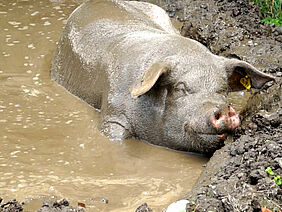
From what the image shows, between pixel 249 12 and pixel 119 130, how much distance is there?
10.9 ft

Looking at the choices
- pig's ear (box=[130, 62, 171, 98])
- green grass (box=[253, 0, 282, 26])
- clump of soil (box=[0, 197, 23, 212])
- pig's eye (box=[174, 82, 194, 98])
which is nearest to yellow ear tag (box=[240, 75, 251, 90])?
pig's eye (box=[174, 82, 194, 98])

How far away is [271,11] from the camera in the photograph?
9.50 meters

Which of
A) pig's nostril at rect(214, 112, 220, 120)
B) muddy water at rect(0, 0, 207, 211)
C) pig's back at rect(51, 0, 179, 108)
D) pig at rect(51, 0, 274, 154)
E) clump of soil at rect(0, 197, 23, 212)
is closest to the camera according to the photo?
clump of soil at rect(0, 197, 23, 212)

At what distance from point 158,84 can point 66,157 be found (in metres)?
1.11

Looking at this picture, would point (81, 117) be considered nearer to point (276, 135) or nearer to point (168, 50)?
point (168, 50)

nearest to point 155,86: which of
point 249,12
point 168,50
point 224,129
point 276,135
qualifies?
point 168,50

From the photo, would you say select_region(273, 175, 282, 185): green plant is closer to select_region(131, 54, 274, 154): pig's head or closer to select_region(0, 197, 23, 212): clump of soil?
Result: select_region(131, 54, 274, 154): pig's head

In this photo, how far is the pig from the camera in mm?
6656

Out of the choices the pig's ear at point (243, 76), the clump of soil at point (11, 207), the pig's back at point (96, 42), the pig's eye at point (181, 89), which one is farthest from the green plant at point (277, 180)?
the pig's back at point (96, 42)

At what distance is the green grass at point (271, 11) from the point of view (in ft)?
30.8

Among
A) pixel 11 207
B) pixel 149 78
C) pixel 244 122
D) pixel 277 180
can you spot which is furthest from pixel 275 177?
pixel 244 122

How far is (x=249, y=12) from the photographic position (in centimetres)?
969

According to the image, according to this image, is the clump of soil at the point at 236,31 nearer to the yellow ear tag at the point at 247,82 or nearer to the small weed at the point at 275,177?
the yellow ear tag at the point at 247,82

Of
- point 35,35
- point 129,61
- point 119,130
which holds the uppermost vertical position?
point 129,61
